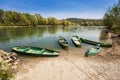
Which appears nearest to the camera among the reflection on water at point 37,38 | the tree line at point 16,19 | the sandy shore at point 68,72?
the sandy shore at point 68,72

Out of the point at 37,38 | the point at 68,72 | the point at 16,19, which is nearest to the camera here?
the point at 68,72

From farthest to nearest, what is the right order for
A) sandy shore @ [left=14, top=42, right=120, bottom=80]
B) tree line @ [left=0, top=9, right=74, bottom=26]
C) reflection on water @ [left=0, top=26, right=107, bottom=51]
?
tree line @ [left=0, top=9, right=74, bottom=26] → reflection on water @ [left=0, top=26, right=107, bottom=51] → sandy shore @ [left=14, top=42, right=120, bottom=80]

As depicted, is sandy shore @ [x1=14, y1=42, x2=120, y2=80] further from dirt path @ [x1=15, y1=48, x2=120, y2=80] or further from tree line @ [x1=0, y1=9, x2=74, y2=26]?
tree line @ [x1=0, y1=9, x2=74, y2=26]

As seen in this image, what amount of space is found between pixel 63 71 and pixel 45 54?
245 inches

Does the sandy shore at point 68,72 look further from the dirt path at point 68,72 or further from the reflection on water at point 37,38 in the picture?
the reflection on water at point 37,38

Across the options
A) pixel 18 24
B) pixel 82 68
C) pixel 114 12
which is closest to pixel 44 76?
pixel 82 68

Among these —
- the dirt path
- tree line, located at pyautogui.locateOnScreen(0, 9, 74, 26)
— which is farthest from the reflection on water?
tree line, located at pyautogui.locateOnScreen(0, 9, 74, 26)

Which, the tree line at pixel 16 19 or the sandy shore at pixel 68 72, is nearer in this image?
the sandy shore at pixel 68 72

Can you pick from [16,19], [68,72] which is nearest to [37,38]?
[68,72]

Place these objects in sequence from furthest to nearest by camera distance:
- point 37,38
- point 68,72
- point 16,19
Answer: point 16,19 < point 37,38 < point 68,72

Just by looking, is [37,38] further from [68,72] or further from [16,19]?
[16,19]

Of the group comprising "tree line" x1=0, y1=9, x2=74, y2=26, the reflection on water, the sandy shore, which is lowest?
the sandy shore

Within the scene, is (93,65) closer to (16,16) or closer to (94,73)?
(94,73)

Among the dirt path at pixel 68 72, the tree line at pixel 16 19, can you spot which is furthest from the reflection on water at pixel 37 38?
the tree line at pixel 16 19
